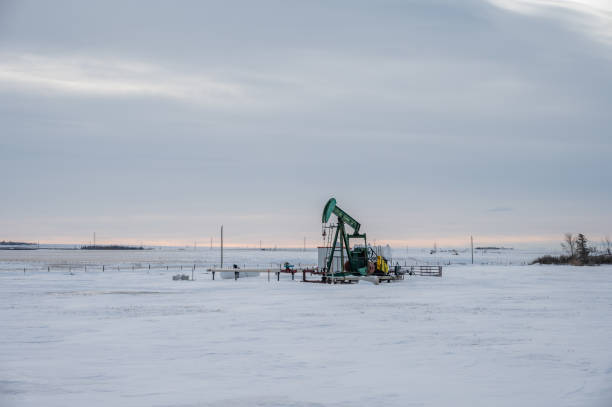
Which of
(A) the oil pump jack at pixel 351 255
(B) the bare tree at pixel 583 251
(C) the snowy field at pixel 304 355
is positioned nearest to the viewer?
(C) the snowy field at pixel 304 355

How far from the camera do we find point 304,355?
1498cm

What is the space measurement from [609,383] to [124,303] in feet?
71.1

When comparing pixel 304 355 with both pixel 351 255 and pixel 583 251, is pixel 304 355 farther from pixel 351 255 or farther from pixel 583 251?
pixel 583 251

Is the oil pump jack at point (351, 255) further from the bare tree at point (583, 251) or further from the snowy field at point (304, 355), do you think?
the bare tree at point (583, 251)

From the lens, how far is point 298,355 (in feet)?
49.1

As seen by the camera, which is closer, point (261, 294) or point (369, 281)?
point (261, 294)

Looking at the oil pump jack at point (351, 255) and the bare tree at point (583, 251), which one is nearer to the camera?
the oil pump jack at point (351, 255)

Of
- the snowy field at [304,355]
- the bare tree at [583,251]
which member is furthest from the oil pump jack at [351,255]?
the bare tree at [583,251]

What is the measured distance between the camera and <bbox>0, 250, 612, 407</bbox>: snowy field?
11.1 meters

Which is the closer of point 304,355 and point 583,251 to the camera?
point 304,355

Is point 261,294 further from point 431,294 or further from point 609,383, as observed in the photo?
point 609,383

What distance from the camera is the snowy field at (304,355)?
1115 cm

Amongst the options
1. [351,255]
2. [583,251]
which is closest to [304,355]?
[351,255]

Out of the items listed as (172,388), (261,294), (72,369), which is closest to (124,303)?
(261,294)
